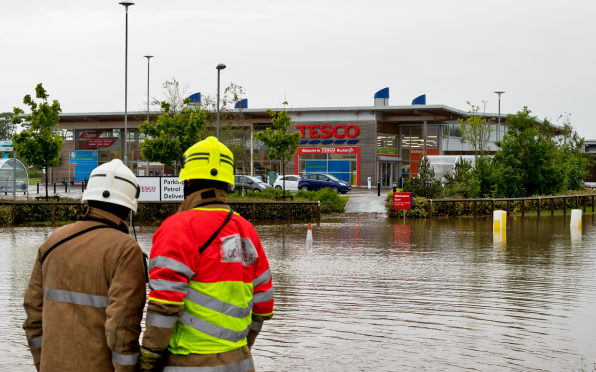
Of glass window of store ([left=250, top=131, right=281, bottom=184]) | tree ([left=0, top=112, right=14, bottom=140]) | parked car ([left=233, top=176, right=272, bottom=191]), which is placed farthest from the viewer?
tree ([left=0, top=112, right=14, bottom=140])

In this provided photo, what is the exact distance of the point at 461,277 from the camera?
11.1m

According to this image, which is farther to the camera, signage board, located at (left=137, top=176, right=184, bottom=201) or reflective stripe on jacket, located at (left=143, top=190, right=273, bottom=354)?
signage board, located at (left=137, top=176, right=184, bottom=201)

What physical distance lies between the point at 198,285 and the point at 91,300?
1.72 ft

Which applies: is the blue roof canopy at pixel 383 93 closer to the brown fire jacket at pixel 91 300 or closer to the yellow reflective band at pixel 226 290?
the yellow reflective band at pixel 226 290

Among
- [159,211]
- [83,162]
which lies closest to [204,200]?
[159,211]

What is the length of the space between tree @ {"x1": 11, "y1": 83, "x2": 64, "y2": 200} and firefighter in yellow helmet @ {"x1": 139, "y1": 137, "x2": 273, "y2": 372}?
25.1 m

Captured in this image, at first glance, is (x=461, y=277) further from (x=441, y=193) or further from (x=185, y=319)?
(x=441, y=193)

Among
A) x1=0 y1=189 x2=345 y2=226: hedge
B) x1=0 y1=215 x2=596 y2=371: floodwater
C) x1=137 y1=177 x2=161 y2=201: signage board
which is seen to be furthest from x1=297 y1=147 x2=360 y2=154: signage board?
x1=0 y1=215 x2=596 y2=371: floodwater

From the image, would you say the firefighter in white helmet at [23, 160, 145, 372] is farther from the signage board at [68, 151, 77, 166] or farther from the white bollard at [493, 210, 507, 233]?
the signage board at [68, 151, 77, 166]

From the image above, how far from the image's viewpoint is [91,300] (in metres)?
2.95

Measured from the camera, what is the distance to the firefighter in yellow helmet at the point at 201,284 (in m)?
2.80

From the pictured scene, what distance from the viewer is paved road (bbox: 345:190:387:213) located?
30000mm

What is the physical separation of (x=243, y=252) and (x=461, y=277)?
28.7 ft

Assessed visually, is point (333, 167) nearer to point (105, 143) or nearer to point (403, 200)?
point (105, 143)
